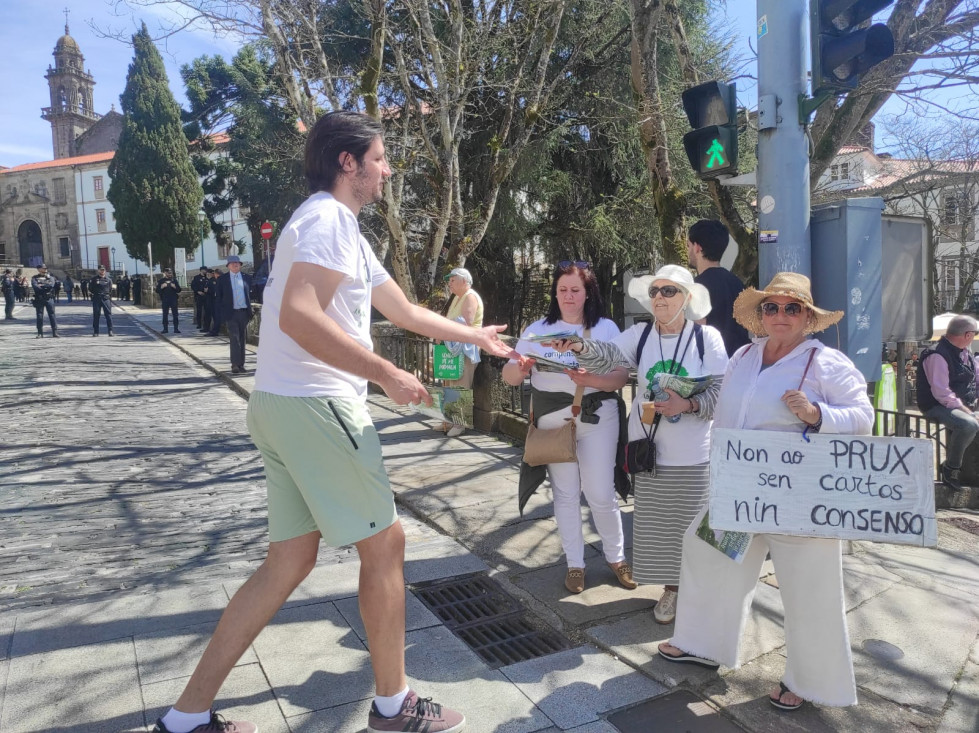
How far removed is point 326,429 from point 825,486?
5.91 ft

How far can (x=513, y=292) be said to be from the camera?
19078mm

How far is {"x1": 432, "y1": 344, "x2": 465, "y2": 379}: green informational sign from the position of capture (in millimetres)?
8148

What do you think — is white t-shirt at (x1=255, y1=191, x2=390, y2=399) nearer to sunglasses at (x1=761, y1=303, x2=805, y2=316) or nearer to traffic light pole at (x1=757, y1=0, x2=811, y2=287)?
sunglasses at (x1=761, y1=303, x2=805, y2=316)

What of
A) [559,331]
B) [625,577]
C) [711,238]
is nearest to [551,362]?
[559,331]

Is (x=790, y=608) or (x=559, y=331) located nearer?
(x=790, y=608)

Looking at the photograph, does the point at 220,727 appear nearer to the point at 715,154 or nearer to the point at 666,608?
the point at 666,608

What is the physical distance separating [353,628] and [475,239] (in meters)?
8.42

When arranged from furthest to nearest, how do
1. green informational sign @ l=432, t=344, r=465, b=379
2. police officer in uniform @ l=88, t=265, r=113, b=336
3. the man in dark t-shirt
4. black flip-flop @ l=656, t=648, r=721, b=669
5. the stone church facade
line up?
the stone church facade
police officer in uniform @ l=88, t=265, r=113, b=336
green informational sign @ l=432, t=344, r=465, b=379
the man in dark t-shirt
black flip-flop @ l=656, t=648, r=721, b=669

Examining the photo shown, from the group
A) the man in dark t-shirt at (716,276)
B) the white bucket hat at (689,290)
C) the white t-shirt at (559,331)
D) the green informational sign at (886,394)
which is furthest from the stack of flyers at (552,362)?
the green informational sign at (886,394)

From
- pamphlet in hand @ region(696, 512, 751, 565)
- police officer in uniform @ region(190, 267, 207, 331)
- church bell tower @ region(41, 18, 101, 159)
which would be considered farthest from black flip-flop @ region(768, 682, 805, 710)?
church bell tower @ region(41, 18, 101, 159)

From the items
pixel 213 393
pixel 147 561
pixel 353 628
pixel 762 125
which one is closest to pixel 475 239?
pixel 213 393

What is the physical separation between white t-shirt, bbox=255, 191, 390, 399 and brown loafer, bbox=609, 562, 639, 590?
7.12ft

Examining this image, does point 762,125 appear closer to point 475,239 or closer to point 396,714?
point 396,714

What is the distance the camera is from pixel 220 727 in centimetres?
254
